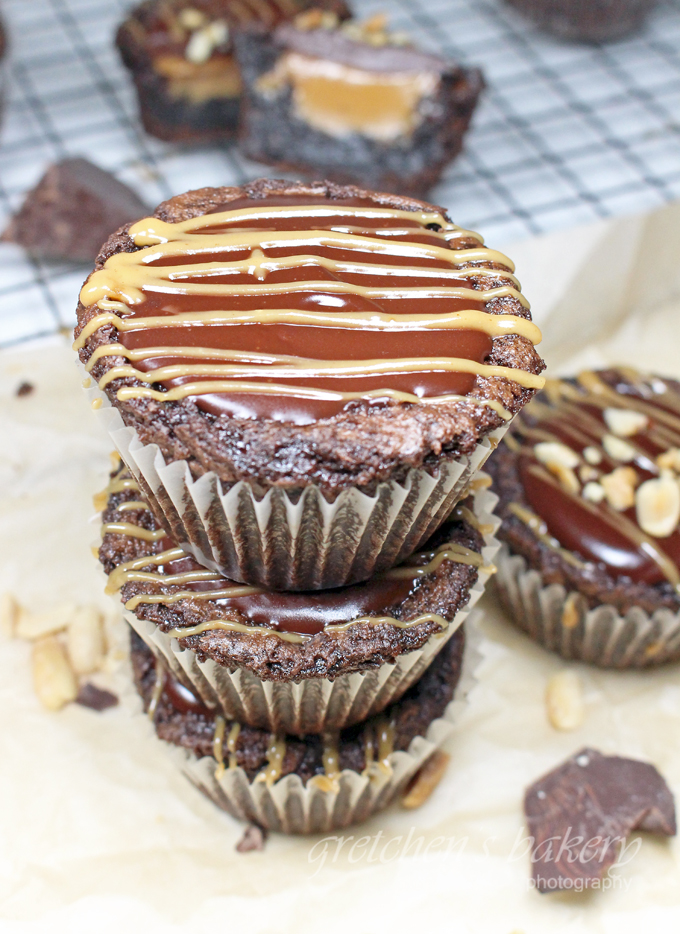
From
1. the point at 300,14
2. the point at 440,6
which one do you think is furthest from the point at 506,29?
the point at 300,14

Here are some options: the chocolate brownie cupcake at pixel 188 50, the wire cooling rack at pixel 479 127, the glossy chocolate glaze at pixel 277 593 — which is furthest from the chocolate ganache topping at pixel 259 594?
the chocolate brownie cupcake at pixel 188 50

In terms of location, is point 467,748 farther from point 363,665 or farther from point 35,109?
point 35,109

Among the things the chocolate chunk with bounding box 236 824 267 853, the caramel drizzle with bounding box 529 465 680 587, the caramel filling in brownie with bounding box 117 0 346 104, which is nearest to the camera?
the chocolate chunk with bounding box 236 824 267 853

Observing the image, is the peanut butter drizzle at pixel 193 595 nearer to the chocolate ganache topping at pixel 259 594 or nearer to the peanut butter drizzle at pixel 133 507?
the chocolate ganache topping at pixel 259 594

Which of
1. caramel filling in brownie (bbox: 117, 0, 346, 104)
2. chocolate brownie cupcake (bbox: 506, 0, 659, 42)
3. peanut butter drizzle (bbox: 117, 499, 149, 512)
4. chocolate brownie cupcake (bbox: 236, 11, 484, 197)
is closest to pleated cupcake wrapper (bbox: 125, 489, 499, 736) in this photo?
peanut butter drizzle (bbox: 117, 499, 149, 512)

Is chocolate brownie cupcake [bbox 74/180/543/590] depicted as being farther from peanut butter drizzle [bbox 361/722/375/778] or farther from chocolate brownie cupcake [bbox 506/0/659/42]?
chocolate brownie cupcake [bbox 506/0/659/42]

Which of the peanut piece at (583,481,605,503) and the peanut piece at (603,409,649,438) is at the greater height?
the peanut piece at (603,409,649,438)
